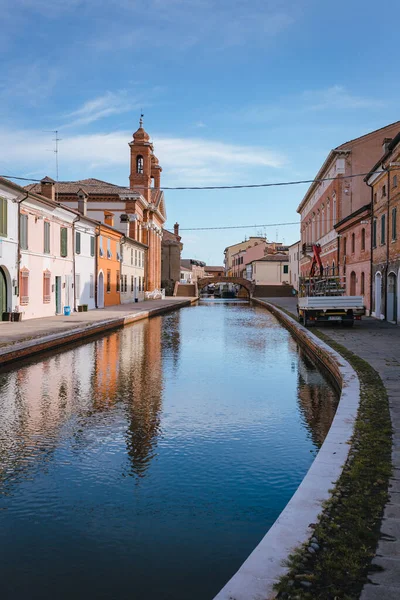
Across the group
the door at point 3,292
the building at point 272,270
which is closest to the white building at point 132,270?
the door at point 3,292

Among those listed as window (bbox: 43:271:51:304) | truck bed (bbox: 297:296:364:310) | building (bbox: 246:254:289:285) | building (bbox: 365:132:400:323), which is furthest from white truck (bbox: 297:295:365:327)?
building (bbox: 246:254:289:285)

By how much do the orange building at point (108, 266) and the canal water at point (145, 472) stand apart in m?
26.5

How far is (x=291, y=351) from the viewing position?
16.5 meters

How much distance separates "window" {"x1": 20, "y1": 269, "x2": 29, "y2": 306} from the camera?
25225 mm

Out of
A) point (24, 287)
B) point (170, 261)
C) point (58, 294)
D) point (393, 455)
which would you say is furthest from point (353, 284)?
point (170, 261)

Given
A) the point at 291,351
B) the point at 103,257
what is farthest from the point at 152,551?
the point at 103,257

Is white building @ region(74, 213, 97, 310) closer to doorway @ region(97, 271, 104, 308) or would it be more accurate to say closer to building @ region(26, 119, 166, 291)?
doorway @ region(97, 271, 104, 308)

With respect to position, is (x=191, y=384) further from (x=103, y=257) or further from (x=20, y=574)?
(x=103, y=257)

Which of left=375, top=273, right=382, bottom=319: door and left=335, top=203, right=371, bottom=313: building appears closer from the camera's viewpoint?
left=375, top=273, right=382, bottom=319: door

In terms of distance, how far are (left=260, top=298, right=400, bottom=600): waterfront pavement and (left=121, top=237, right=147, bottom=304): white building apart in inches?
1198

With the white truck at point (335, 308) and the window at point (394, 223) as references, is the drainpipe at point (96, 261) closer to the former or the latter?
the white truck at point (335, 308)

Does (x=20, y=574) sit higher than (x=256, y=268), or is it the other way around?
(x=256, y=268)

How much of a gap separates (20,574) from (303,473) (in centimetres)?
312

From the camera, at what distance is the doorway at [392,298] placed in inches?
914
